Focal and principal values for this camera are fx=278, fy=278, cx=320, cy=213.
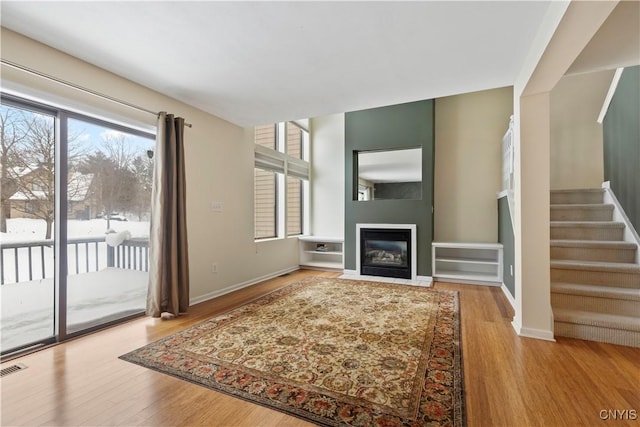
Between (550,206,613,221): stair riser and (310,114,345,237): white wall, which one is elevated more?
(310,114,345,237): white wall

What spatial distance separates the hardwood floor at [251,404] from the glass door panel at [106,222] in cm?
40

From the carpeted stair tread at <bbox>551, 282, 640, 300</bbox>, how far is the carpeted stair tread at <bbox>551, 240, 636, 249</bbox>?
457mm

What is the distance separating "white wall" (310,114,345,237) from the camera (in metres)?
5.59

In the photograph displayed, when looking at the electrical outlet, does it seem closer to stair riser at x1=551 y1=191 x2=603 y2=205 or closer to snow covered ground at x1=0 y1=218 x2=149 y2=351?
snow covered ground at x1=0 y1=218 x2=149 y2=351

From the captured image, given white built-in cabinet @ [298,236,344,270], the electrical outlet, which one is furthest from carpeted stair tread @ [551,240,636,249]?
the electrical outlet

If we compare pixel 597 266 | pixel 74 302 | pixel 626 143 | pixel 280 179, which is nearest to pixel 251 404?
pixel 74 302

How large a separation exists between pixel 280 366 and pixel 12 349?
2011 mm

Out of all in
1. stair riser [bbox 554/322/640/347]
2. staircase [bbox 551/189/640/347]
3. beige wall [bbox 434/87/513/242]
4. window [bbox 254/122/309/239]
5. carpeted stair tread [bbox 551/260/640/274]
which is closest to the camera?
stair riser [bbox 554/322/640/347]

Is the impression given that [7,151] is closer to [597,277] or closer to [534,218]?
[534,218]

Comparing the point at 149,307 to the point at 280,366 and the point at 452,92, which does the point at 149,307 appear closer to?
the point at 280,366

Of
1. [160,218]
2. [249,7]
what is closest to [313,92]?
[249,7]

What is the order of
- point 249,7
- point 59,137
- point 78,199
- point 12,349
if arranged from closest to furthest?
point 249,7 → point 12,349 → point 59,137 → point 78,199

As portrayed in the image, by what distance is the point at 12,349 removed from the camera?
206cm

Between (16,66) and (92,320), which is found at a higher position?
(16,66)
